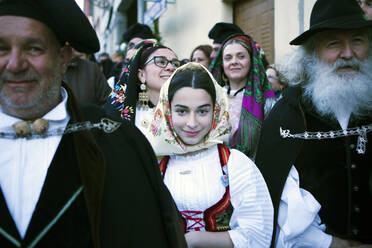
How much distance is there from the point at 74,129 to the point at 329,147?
5.64 feet

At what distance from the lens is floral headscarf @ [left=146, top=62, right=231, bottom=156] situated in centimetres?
232

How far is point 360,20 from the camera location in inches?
90.3

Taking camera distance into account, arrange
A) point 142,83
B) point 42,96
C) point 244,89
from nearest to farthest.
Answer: point 42,96 < point 142,83 < point 244,89

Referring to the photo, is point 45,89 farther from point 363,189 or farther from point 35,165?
point 363,189

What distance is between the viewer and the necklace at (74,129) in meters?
1.54

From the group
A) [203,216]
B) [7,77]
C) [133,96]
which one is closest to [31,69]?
[7,77]

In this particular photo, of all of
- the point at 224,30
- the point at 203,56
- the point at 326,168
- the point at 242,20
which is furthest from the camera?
the point at 242,20

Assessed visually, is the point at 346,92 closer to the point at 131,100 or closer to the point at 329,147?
the point at 329,147

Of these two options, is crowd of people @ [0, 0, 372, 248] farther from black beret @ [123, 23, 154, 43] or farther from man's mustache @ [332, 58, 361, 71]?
black beret @ [123, 23, 154, 43]

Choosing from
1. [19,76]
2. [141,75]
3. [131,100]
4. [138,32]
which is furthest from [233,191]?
[138,32]

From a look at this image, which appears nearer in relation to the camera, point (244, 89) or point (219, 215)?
point (219, 215)

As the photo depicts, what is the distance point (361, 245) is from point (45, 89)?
7.08 ft

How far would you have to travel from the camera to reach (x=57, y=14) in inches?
59.6

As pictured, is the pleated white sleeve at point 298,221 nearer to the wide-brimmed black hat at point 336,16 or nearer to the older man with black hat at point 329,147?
the older man with black hat at point 329,147
